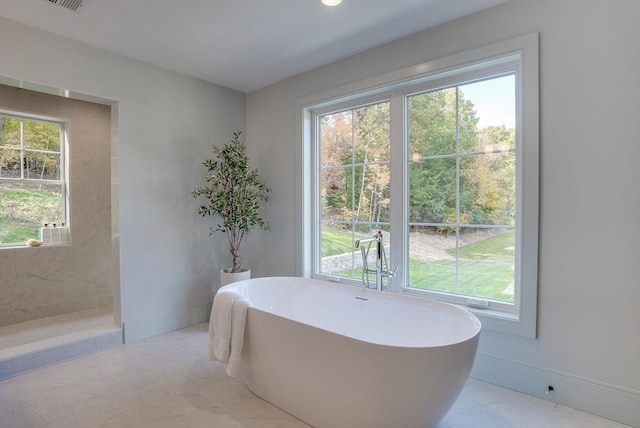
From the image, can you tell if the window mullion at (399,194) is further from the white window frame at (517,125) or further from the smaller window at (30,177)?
the smaller window at (30,177)

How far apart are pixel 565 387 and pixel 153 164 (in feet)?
11.9

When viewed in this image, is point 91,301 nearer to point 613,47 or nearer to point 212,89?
point 212,89

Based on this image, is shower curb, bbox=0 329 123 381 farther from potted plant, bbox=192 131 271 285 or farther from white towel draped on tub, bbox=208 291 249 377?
white towel draped on tub, bbox=208 291 249 377

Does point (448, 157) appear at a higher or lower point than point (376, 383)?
higher

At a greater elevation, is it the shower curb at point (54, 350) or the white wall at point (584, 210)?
the white wall at point (584, 210)

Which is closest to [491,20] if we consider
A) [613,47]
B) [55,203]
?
[613,47]

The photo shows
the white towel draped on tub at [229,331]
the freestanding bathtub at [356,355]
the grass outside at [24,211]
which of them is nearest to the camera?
the freestanding bathtub at [356,355]

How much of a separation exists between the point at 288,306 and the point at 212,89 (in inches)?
97.9

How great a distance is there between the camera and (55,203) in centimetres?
368

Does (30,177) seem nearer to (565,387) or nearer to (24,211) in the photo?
(24,211)

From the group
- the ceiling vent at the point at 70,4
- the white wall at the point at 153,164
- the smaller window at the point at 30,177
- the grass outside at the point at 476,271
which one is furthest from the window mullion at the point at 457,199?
the smaller window at the point at 30,177

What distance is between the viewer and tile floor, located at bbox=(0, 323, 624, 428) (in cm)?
191

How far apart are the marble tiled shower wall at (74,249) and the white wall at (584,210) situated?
3955 mm

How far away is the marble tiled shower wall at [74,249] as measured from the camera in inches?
130
